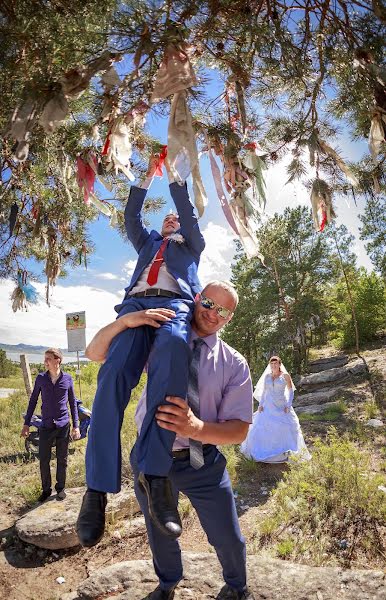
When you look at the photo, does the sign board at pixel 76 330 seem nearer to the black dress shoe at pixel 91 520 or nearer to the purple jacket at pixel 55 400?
the purple jacket at pixel 55 400

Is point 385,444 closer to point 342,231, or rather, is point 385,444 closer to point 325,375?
point 325,375

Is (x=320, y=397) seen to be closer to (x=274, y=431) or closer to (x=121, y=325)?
(x=274, y=431)

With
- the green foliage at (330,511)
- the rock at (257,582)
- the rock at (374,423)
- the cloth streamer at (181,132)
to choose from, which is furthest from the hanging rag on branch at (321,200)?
the rock at (374,423)

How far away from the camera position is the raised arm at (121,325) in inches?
68.6

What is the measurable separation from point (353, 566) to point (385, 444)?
4.15 metres

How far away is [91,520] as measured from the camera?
1.58 m

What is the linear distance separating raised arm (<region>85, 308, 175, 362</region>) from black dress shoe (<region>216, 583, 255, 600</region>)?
1249 millimetres

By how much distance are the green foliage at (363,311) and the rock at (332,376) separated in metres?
5.46

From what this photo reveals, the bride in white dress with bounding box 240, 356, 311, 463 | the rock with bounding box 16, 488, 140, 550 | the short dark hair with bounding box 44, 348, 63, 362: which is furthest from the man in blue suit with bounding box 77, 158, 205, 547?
the bride in white dress with bounding box 240, 356, 311, 463

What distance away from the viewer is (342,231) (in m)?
19.3

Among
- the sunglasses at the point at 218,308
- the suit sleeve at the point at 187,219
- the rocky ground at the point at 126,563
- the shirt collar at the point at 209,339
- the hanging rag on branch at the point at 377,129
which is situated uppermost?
the hanging rag on branch at the point at 377,129

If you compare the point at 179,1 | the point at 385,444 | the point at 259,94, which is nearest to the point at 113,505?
the point at 259,94

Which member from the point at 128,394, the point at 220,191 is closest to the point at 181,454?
the point at 128,394

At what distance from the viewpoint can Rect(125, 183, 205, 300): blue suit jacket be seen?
2064mm
